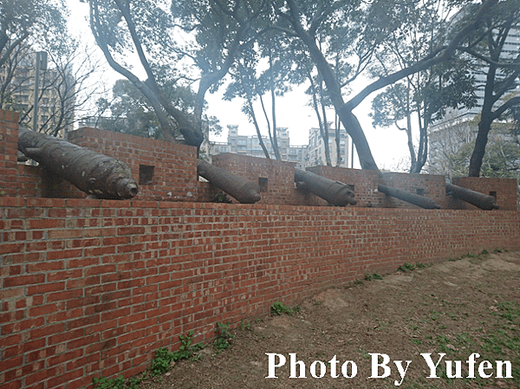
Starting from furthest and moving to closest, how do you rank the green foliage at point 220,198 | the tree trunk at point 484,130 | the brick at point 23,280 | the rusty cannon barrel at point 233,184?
1. the tree trunk at point 484,130
2. the green foliage at point 220,198
3. the rusty cannon barrel at point 233,184
4. the brick at point 23,280

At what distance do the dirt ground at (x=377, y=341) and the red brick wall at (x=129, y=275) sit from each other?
0.35 m

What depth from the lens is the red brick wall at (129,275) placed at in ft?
6.89

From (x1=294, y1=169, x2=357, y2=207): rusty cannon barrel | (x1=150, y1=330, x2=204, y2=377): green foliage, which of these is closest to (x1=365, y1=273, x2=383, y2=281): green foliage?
(x1=294, y1=169, x2=357, y2=207): rusty cannon barrel

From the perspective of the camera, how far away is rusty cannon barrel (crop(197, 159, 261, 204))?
543 cm

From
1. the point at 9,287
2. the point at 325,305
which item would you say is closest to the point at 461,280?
the point at 325,305

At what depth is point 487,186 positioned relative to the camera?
39.8 ft

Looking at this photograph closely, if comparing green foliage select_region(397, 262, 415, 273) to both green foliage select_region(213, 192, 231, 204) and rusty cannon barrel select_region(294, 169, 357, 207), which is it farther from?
green foliage select_region(213, 192, 231, 204)

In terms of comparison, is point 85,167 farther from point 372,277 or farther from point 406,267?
point 406,267

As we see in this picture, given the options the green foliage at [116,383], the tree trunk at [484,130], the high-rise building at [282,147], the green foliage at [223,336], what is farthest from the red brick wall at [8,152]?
the high-rise building at [282,147]

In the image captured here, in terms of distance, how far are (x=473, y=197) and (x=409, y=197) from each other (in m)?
3.20

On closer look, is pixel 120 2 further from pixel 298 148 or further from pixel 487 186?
pixel 298 148

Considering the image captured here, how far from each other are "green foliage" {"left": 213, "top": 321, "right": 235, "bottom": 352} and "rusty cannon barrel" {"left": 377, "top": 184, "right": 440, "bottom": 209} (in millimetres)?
8241

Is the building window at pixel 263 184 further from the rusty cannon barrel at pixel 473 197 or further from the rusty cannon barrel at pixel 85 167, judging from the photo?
the rusty cannon barrel at pixel 473 197

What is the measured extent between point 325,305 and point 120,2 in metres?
10.4
